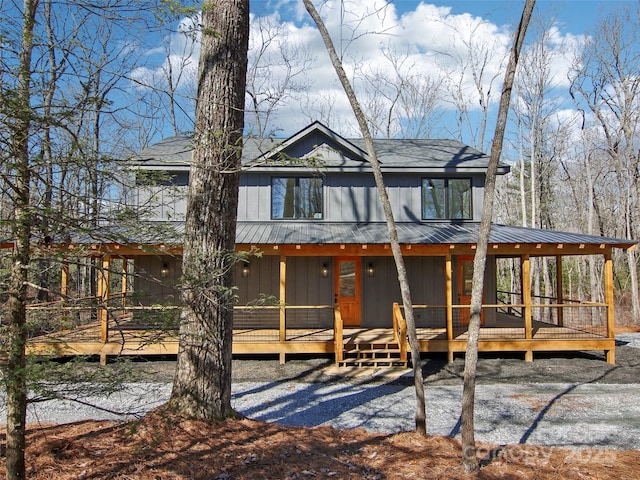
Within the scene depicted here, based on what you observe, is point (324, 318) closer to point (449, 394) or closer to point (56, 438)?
point (449, 394)

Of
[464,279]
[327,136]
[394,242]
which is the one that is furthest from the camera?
[327,136]

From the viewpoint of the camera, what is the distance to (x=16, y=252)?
10.2 ft

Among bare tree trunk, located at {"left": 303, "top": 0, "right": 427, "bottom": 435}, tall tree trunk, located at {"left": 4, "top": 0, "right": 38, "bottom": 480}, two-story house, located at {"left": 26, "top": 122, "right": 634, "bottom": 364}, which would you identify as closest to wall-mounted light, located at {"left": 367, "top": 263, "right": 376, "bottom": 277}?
two-story house, located at {"left": 26, "top": 122, "right": 634, "bottom": 364}

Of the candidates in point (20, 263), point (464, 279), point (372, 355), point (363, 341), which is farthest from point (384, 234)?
point (20, 263)

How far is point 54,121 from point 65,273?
1.36 m

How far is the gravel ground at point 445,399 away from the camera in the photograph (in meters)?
6.33

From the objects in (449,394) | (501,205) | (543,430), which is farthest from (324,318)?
(501,205)

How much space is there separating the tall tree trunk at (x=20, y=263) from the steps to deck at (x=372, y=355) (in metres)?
7.31

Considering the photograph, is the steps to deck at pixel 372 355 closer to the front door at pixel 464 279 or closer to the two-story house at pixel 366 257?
the two-story house at pixel 366 257

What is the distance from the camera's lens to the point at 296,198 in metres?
13.1

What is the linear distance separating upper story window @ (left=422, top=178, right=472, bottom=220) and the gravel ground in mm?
4507

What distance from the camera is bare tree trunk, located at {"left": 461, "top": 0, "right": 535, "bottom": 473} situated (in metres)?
4.48

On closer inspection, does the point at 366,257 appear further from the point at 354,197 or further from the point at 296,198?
the point at 296,198

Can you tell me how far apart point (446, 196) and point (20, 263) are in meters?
12.0
